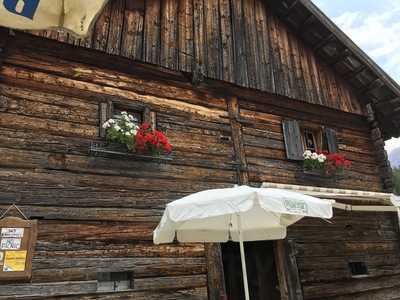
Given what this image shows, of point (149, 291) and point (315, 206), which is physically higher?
point (315, 206)

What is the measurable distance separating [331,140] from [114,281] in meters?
6.36

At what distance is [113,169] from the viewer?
19.6 feet

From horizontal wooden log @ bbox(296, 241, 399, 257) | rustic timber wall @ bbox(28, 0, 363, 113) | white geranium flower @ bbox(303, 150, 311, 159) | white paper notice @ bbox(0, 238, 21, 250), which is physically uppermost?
rustic timber wall @ bbox(28, 0, 363, 113)

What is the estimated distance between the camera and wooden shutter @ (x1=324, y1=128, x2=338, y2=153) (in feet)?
29.7

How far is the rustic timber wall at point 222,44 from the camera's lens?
6894 mm

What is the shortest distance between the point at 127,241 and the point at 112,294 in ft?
2.64

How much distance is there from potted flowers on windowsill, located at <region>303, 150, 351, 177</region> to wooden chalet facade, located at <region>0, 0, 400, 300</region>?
0.21m

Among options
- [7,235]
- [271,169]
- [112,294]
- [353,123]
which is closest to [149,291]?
[112,294]

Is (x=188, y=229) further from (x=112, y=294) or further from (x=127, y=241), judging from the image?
(x=112, y=294)

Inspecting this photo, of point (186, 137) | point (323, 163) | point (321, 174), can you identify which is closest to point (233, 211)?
point (186, 137)

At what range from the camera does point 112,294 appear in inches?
208

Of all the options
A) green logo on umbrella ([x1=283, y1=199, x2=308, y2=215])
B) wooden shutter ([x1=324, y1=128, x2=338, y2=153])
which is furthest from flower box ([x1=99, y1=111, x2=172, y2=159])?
→ wooden shutter ([x1=324, y1=128, x2=338, y2=153])

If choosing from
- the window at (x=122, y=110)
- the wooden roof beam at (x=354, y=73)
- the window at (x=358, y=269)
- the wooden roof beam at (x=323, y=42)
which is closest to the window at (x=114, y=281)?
the window at (x=122, y=110)

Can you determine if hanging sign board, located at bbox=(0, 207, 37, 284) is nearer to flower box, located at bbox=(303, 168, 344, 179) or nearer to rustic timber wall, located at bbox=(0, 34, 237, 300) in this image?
rustic timber wall, located at bbox=(0, 34, 237, 300)
